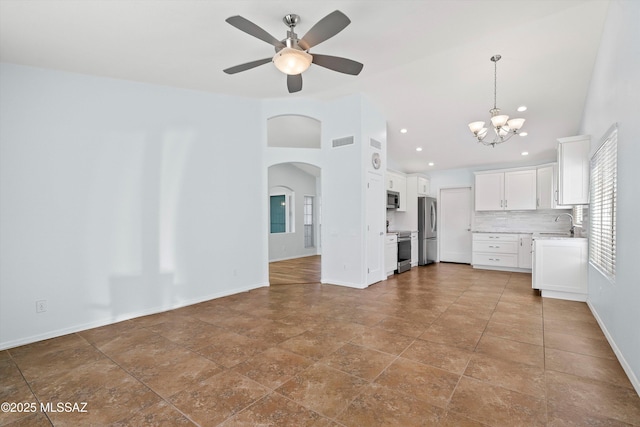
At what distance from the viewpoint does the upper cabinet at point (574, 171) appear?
13.2 ft

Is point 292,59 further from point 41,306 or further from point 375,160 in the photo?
point 41,306

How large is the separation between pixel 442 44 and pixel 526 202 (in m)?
4.85

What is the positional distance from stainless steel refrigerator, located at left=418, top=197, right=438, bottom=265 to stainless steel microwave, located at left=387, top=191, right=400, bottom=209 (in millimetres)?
780

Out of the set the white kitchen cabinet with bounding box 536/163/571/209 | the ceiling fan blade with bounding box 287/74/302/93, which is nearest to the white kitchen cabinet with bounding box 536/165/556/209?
the white kitchen cabinet with bounding box 536/163/571/209

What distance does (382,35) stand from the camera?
3.26 meters

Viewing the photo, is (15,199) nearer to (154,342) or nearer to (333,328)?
(154,342)

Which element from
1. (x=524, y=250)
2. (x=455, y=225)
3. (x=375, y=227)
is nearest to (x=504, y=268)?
(x=524, y=250)

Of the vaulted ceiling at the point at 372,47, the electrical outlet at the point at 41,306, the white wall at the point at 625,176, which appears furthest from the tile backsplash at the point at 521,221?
the electrical outlet at the point at 41,306

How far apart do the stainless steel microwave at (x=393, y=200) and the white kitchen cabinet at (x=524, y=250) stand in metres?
2.67

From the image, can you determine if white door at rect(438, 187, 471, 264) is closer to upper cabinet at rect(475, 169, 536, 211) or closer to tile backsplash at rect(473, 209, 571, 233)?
tile backsplash at rect(473, 209, 571, 233)

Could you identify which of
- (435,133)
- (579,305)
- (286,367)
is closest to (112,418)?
(286,367)

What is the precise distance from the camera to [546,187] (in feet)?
21.4

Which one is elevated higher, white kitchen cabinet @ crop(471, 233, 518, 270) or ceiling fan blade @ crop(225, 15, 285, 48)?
ceiling fan blade @ crop(225, 15, 285, 48)

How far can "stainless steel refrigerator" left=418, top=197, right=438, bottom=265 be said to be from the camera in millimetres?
7375
